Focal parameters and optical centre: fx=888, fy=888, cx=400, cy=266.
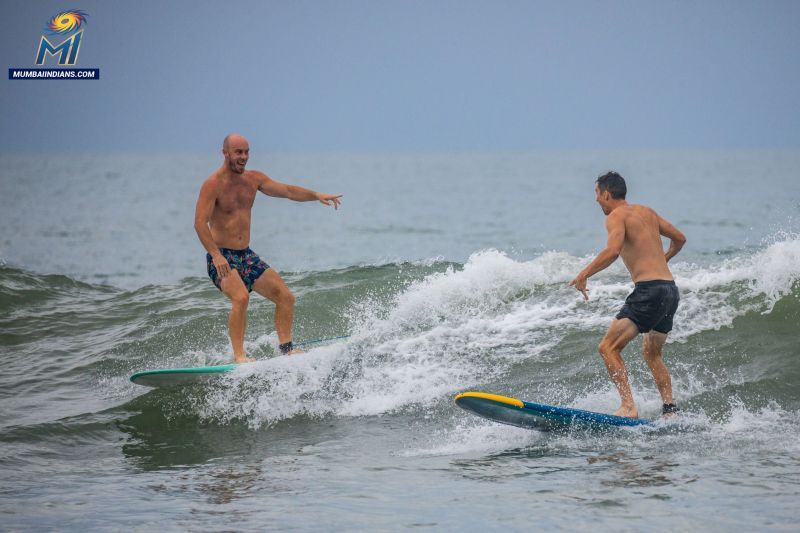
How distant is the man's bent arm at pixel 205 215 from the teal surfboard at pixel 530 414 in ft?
9.90

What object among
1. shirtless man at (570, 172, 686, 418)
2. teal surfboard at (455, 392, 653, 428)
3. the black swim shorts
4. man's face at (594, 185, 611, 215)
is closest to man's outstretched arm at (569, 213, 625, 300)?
shirtless man at (570, 172, 686, 418)

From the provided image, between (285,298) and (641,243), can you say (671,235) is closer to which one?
(641,243)

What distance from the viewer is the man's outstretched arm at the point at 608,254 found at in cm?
715

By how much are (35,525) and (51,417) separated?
348 centimetres

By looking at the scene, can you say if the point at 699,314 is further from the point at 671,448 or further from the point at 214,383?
the point at 214,383

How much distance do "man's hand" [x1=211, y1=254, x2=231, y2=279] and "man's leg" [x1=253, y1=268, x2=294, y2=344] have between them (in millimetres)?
503

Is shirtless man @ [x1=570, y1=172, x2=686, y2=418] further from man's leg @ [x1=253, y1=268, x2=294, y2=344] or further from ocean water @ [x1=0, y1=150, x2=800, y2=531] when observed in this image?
man's leg @ [x1=253, y1=268, x2=294, y2=344]

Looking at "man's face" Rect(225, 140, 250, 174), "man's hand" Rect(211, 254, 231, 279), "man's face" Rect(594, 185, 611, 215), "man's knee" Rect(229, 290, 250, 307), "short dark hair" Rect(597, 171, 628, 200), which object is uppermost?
"man's face" Rect(225, 140, 250, 174)

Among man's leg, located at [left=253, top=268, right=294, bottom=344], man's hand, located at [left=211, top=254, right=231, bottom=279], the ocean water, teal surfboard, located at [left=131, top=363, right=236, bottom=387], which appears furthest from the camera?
man's leg, located at [left=253, top=268, right=294, bottom=344]

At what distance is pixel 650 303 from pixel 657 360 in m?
0.61

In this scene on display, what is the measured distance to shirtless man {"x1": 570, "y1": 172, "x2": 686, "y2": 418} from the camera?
24.6 ft

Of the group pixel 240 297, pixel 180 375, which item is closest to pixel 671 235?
pixel 240 297

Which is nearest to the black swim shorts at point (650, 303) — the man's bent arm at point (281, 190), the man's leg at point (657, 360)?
the man's leg at point (657, 360)

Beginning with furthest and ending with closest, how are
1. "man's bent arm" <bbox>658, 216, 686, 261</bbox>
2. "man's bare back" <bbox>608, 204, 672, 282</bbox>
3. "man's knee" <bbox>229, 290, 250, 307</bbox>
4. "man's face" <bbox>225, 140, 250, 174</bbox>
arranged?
"man's knee" <bbox>229, 290, 250, 307</bbox> < "man's face" <bbox>225, 140, 250, 174</bbox> < "man's bent arm" <bbox>658, 216, 686, 261</bbox> < "man's bare back" <bbox>608, 204, 672, 282</bbox>
